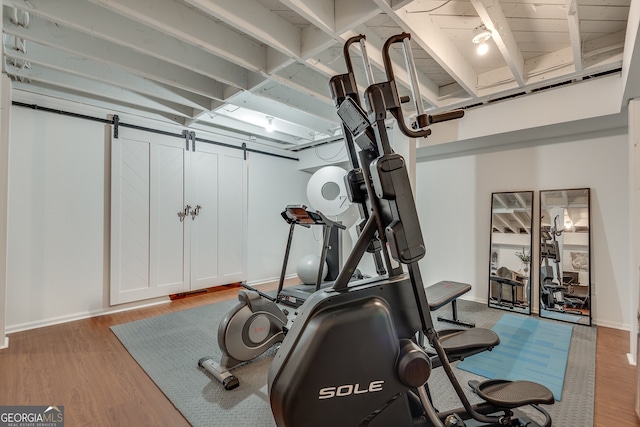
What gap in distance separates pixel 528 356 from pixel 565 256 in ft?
4.76

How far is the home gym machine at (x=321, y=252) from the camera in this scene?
11.3 feet

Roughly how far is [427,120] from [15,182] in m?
3.97

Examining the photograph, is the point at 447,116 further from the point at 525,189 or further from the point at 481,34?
the point at 525,189

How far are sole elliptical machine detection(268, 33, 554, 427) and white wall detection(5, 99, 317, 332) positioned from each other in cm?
334

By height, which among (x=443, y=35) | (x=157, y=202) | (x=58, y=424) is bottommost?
(x=58, y=424)

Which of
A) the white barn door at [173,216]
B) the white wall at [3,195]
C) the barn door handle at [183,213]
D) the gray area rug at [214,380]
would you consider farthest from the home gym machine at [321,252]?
the white wall at [3,195]

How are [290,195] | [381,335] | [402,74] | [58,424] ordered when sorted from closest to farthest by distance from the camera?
[381,335] → [58,424] → [402,74] → [290,195]

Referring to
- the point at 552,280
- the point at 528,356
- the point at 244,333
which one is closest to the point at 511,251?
the point at 552,280

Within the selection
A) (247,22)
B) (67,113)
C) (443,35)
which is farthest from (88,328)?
(443,35)

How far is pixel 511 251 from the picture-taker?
352cm

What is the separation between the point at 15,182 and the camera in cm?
296

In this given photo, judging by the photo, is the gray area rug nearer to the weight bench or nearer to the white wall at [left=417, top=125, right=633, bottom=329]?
the weight bench

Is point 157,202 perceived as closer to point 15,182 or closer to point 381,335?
point 15,182

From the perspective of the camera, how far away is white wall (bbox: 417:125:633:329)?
298 cm
